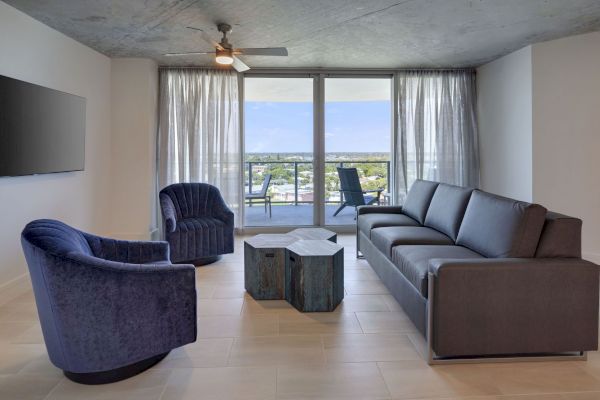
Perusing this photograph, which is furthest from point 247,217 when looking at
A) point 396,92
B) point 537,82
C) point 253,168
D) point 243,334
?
point 537,82

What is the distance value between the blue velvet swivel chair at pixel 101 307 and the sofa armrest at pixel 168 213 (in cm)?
198

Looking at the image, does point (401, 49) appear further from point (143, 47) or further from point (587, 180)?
point (143, 47)

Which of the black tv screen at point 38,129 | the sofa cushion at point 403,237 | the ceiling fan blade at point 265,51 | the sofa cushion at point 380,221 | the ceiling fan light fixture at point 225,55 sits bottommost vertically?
the sofa cushion at point 403,237

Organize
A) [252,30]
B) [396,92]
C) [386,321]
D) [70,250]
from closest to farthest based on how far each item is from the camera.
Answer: [70,250] → [386,321] → [252,30] → [396,92]

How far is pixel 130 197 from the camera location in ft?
17.7

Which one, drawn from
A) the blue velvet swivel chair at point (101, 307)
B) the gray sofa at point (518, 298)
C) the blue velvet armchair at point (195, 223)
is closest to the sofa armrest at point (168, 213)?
the blue velvet armchair at point (195, 223)

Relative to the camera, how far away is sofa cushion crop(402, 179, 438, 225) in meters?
4.24

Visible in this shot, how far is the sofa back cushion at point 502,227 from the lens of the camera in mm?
2371

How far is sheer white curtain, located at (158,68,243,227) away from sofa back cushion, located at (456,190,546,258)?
3632mm

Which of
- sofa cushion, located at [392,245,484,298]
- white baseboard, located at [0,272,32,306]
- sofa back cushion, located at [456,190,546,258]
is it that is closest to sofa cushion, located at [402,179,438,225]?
sofa back cushion, located at [456,190,546,258]

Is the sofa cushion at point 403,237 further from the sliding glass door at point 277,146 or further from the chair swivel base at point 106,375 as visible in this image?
the sliding glass door at point 277,146

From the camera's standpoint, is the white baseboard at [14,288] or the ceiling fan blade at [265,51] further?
the ceiling fan blade at [265,51]

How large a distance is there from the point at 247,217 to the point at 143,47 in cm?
285

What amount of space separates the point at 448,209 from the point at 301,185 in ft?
10.5
